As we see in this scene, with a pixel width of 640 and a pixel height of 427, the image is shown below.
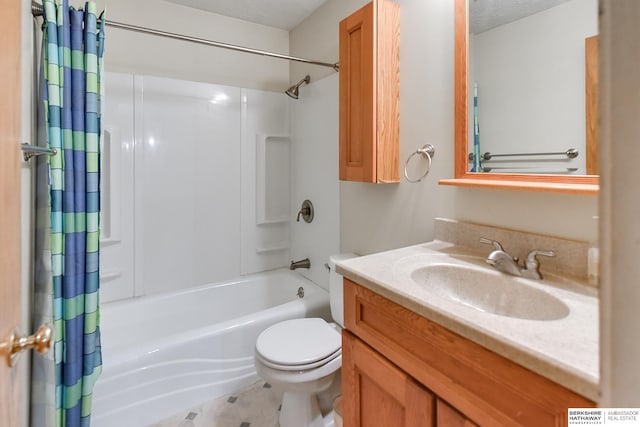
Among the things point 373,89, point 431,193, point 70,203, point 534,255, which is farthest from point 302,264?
point 534,255

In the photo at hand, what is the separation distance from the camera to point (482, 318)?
2.25 feet

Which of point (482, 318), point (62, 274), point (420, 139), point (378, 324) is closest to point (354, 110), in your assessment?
point (420, 139)

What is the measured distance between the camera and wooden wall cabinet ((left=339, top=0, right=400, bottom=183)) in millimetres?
1446

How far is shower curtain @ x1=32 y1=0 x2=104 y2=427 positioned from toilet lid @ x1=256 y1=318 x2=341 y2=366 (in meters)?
0.69

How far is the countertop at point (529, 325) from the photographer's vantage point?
0.53 m

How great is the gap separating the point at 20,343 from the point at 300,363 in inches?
38.5

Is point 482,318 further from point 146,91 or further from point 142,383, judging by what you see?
point 146,91

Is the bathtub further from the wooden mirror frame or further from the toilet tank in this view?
the wooden mirror frame

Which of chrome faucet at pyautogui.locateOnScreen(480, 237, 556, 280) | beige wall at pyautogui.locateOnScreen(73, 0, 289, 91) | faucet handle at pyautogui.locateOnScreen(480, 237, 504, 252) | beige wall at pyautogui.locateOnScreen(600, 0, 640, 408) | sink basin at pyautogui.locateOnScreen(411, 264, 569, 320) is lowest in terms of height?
sink basin at pyautogui.locateOnScreen(411, 264, 569, 320)

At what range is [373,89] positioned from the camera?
1443mm

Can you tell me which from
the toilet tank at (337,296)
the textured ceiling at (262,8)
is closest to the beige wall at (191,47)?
the textured ceiling at (262,8)

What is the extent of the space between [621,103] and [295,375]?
4.52 ft

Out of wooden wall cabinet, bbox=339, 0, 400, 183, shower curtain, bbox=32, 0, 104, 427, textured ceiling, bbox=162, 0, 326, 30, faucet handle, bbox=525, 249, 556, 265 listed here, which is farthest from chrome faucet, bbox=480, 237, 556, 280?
textured ceiling, bbox=162, 0, 326, 30

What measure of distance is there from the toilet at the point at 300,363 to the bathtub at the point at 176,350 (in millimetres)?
315
